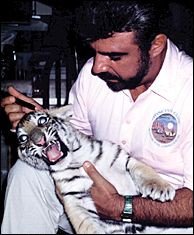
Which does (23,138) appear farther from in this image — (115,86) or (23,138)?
(115,86)

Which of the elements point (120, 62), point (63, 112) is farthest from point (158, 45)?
point (63, 112)

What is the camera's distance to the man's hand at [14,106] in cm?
104

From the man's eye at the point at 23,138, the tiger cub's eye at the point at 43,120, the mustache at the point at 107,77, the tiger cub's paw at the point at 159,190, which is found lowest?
the tiger cub's paw at the point at 159,190

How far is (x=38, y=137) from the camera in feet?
3.27

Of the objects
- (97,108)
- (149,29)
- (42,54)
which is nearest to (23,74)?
(42,54)

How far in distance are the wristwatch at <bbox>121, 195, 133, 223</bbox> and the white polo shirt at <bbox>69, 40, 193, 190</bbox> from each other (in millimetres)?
72

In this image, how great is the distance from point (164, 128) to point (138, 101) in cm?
6

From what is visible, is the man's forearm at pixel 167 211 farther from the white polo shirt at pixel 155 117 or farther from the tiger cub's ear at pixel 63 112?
the tiger cub's ear at pixel 63 112

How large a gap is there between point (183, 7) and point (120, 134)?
0.78ft

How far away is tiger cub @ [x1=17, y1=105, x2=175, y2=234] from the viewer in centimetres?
100

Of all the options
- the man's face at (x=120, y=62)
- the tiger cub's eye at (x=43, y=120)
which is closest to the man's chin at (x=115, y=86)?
the man's face at (x=120, y=62)

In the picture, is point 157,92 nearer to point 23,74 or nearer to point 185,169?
point 185,169

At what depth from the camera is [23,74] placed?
1.06 metres

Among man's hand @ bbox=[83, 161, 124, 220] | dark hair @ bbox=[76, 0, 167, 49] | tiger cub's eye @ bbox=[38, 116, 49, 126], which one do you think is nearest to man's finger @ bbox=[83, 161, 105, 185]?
man's hand @ bbox=[83, 161, 124, 220]
